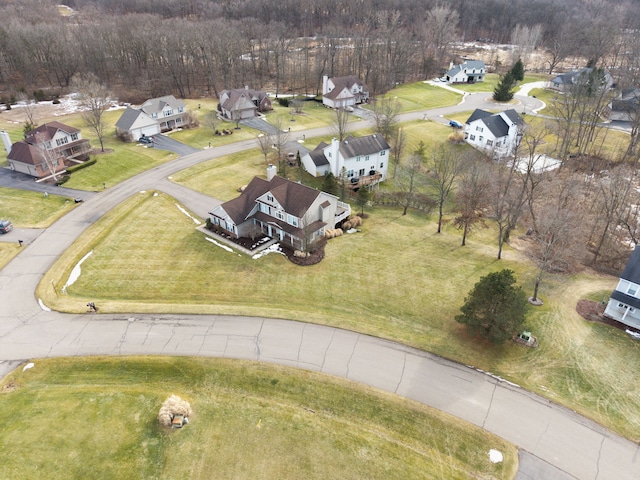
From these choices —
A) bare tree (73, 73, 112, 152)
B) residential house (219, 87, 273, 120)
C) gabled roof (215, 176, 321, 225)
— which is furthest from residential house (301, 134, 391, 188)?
bare tree (73, 73, 112, 152)

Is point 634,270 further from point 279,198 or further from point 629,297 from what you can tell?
point 279,198

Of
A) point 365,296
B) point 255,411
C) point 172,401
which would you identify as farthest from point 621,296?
point 172,401

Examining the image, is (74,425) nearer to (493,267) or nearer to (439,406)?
(439,406)

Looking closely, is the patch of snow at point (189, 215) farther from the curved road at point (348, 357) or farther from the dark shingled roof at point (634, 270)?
the dark shingled roof at point (634, 270)

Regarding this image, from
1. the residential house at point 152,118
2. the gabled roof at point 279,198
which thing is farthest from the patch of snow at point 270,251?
the residential house at point 152,118

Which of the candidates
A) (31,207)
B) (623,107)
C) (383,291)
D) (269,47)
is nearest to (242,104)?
(269,47)

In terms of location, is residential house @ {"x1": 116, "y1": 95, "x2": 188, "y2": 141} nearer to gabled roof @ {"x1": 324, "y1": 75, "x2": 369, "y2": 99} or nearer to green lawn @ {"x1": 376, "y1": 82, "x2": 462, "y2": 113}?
gabled roof @ {"x1": 324, "y1": 75, "x2": 369, "y2": 99}
